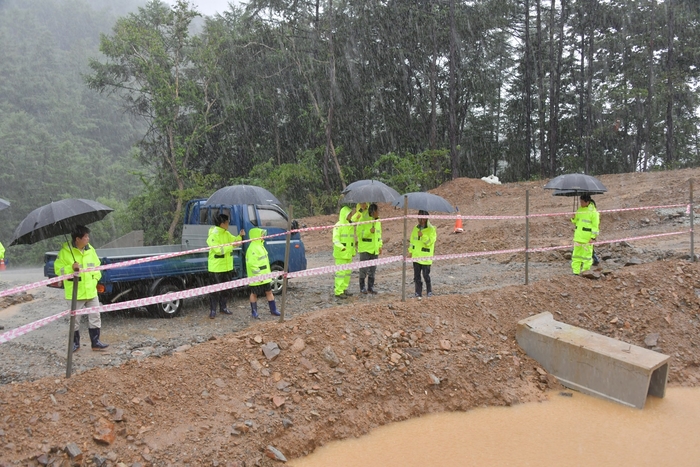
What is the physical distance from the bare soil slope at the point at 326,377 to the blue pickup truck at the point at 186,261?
214 cm

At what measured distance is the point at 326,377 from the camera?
18.6 feet

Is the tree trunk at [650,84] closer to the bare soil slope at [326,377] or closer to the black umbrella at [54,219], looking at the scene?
the bare soil slope at [326,377]

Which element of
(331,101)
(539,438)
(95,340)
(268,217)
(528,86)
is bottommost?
(539,438)

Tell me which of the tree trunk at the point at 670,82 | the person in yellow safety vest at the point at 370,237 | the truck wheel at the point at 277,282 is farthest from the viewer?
the tree trunk at the point at 670,82

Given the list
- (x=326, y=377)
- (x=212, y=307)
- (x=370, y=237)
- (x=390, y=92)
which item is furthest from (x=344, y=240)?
(x=390, y=92)

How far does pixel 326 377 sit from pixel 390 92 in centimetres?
2647

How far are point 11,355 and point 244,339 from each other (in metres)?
2.97

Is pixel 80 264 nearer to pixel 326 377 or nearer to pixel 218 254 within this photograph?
pixel 218 254

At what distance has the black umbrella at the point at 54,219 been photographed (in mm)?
5352

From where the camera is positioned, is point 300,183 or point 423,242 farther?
point 300,183

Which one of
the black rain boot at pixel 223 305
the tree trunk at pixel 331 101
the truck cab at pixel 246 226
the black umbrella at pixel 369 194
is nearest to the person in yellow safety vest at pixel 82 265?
the black rain boot at pixel 223 305

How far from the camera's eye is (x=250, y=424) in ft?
16.1

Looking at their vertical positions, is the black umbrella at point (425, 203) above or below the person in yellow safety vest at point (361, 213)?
above

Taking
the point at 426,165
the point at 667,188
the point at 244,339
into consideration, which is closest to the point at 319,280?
the point at 244,339
